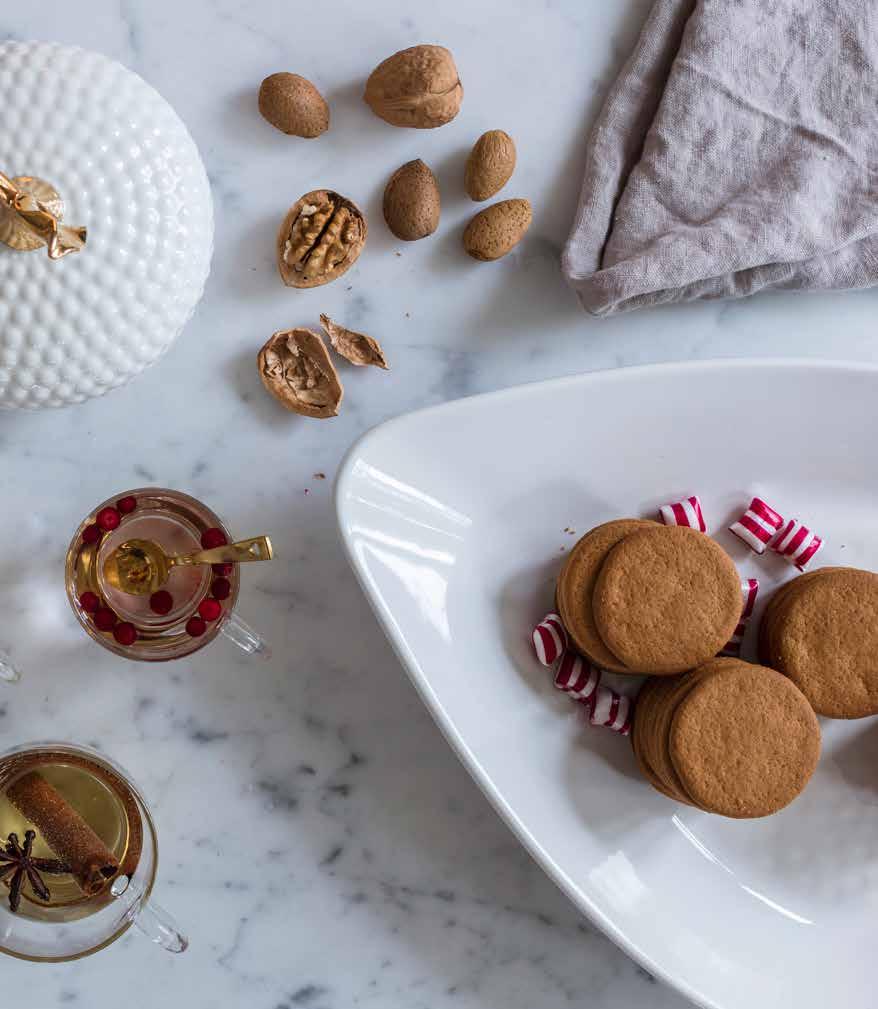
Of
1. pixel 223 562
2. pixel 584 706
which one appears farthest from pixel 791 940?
pixel 223 562

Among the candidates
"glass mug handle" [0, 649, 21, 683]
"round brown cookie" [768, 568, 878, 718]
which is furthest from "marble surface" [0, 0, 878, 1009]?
"round brown cookie" [768, 568, 878, 718]

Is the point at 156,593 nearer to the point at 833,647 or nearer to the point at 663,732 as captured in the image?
the point at 663,732

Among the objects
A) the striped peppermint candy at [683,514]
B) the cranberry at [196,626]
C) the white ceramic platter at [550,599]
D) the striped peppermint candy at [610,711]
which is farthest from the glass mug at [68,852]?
the striped peppermint candy at [683,514]

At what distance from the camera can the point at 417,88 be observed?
820mm

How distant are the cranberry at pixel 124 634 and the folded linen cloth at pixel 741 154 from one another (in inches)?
17.5

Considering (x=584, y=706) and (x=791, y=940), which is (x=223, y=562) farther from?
(x=791, y=940)

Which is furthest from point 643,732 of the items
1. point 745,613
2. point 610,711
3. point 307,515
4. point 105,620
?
point 105,620

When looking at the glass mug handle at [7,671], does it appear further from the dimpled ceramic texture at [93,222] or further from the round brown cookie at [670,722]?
the round brown cookie at [670,722]

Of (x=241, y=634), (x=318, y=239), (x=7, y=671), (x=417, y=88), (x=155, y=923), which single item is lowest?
(x=155, y=923)

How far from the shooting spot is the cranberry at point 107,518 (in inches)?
31.8

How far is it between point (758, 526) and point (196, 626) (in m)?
0.47

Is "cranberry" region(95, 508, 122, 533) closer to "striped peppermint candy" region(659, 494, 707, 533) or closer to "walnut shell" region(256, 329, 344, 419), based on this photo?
"walnut shell" region(256, 329, 344, 419)

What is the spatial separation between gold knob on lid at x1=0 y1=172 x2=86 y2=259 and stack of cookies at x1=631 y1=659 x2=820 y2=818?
545 millimetres

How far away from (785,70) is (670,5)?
0.11m
